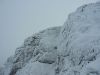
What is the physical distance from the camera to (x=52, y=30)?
45.4ft

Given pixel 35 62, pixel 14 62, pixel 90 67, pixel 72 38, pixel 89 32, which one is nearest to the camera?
pixel 90 67

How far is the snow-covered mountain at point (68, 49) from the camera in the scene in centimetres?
A: 670

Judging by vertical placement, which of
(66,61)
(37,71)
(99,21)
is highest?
(99,21)

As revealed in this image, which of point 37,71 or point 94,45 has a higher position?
point 94,45

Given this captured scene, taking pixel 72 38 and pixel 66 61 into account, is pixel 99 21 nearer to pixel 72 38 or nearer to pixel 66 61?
pixel 72 38

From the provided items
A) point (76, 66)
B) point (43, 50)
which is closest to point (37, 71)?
point (43, 50)

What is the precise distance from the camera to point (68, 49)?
327 inches

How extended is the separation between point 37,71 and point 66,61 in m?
2.47

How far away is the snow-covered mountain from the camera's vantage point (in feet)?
22.0

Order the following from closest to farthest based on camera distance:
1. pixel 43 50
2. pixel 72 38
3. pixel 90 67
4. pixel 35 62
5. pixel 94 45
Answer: pixel 90 67, pixel 94 45, pixel 72 38, pixel 35 62, pixel 43 50

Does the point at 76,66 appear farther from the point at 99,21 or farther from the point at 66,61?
the point at 99,21

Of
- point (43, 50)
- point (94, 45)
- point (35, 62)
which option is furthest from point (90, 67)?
point (43, 50)

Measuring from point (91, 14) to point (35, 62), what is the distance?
13.3 ft

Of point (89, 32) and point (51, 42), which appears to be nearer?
point (89, 32)
